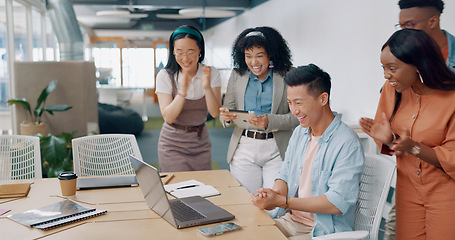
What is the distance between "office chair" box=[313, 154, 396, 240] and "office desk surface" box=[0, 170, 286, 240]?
1.70 feet

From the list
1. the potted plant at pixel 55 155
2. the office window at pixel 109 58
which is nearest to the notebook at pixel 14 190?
the potted plant at pixel 55 155

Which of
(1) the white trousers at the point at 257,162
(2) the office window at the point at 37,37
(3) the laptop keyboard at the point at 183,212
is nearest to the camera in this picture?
(3) the laptop keyboard at the point at 183,212

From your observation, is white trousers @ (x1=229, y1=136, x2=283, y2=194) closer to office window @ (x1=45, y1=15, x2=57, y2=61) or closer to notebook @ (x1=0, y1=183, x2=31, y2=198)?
notebook @ (x1=0, y1=183, x2=31, y2=198)

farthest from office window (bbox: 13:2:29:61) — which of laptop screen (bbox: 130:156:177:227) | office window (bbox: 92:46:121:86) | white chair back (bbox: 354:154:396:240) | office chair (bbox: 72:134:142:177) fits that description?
office window (bbox: 92:46:121:86)

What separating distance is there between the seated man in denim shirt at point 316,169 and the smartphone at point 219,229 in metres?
→ 0.22

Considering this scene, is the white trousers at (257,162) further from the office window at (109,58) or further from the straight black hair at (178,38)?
the office window at (109,58)

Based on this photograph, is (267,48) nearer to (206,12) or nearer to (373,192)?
(373,192)

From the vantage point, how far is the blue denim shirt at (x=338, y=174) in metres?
1.91

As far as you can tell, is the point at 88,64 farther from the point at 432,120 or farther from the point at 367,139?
the point at 432,120

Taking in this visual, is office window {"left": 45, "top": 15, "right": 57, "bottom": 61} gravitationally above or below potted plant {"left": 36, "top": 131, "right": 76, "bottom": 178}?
above

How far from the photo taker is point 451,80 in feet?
6.07

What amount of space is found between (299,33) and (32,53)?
503cm

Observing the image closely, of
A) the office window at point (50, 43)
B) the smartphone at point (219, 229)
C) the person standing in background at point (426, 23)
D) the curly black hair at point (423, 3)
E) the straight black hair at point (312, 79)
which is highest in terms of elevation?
the office window at point (50, 43)

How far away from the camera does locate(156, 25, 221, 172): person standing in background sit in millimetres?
2896
